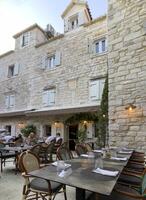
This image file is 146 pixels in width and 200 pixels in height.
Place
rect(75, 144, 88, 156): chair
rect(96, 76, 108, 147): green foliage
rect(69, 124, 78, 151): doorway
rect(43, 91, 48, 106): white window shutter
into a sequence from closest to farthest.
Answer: rect(75, 144, 88, 156): chair < rect(96, 76, 108, 147): green foliage < rect(69, 124, 78, 151): doorway < rect(43, 91, 48, 106): white window shutter

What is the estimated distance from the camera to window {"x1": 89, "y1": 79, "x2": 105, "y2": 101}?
1000 cm

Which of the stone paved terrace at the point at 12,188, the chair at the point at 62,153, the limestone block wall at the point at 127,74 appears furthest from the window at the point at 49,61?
the chair at the point at 62,153

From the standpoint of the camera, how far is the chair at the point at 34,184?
8.66 ft

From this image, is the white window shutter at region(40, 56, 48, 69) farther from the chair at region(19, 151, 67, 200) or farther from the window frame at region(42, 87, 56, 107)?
the chair at region(19, 151, 67, 200)

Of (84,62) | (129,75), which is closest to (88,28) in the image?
(84,62)

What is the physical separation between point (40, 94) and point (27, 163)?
9864 millimetres

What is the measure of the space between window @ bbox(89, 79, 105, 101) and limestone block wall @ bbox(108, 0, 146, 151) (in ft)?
10.8

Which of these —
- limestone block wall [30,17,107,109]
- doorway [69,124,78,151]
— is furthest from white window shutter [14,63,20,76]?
doorway [69,124,78,151]

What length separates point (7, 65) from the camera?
50.4ft

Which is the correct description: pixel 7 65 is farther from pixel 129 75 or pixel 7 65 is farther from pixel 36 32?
pixel 129 75

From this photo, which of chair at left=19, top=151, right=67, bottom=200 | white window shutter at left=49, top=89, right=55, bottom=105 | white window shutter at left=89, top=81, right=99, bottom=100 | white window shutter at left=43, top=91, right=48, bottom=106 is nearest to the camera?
chair at left=19, top=151, right=67, bottom=200

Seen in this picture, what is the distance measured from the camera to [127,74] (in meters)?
6.31

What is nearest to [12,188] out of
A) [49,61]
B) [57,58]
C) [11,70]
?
[57,58]

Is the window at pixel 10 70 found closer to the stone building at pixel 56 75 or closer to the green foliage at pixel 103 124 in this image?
the stone building at pixel 56 75
